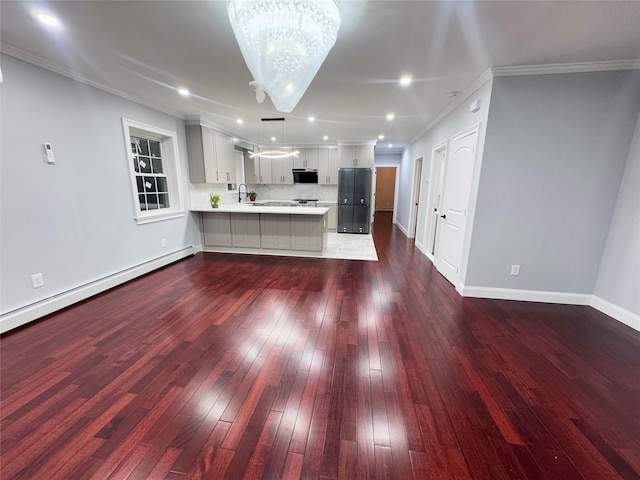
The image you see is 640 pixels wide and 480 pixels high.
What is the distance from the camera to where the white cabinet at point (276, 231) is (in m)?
4.88

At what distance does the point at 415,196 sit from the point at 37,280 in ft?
22.6

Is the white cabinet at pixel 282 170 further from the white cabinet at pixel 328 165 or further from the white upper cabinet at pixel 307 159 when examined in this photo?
the white cabinet at pixel 328 165

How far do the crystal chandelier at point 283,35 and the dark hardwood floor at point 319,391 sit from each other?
2102 mm

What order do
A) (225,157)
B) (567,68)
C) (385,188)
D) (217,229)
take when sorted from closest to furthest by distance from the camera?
Result: (567,68), (217,229), (225,157), (385,188)

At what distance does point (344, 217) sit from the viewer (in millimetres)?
7359

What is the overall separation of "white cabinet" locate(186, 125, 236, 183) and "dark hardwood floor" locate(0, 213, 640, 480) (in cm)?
274

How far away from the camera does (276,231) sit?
493 cm

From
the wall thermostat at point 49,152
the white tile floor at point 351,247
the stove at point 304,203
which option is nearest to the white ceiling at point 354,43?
the wall thermostat at point 49,152

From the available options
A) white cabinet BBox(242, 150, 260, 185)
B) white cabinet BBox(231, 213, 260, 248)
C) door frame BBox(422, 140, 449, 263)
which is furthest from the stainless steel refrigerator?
white cabinet BBox(231, 213, 260, 248)

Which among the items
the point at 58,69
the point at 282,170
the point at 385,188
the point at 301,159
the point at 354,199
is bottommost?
the point at 354,199

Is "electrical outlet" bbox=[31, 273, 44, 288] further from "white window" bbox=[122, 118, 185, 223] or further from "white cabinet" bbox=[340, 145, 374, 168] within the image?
"white cabinet" bbox=[340, 145, 374, 168]

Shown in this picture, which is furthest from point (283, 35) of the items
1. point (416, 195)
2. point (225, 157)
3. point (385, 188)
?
point (385, 188)

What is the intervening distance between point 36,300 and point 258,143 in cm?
606

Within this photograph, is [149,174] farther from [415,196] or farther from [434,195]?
[415,196]
